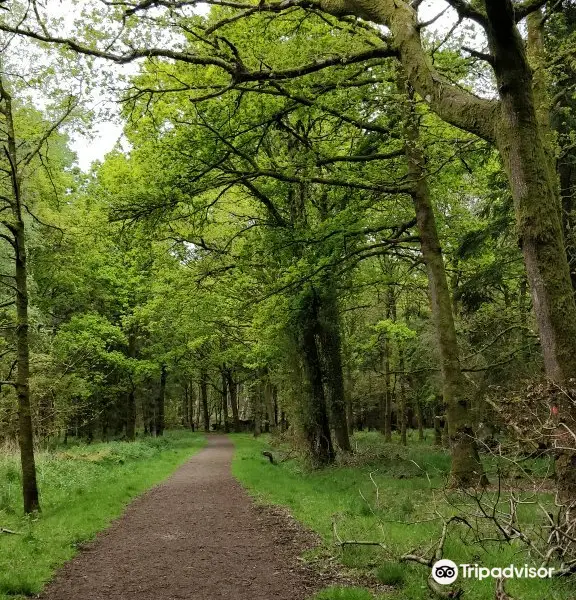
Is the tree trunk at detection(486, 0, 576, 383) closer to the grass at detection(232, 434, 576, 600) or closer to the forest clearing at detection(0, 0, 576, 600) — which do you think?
the forest clearing at detection(0, 0, 576, 600)

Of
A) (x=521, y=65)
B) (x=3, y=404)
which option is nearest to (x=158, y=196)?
(x=521, y=65)

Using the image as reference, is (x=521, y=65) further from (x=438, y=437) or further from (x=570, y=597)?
(x=438, y=437)

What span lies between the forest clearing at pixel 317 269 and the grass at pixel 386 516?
0.05 m

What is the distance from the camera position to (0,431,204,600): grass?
7009mm

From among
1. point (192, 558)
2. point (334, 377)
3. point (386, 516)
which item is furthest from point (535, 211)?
point (334, 377)

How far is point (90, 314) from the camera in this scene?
27781mm

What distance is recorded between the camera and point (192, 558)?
7707 millimetres

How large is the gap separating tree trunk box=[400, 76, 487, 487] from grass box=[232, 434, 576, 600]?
33.6 inches

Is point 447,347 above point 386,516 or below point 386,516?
above

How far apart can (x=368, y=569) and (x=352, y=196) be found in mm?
9117

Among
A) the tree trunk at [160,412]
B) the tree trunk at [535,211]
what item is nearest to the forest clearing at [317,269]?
the tree trunk at [535,211]

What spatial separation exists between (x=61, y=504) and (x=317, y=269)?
25.0 ft

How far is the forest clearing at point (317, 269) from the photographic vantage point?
17.4ft

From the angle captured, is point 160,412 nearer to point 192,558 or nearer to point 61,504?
point 61,504
